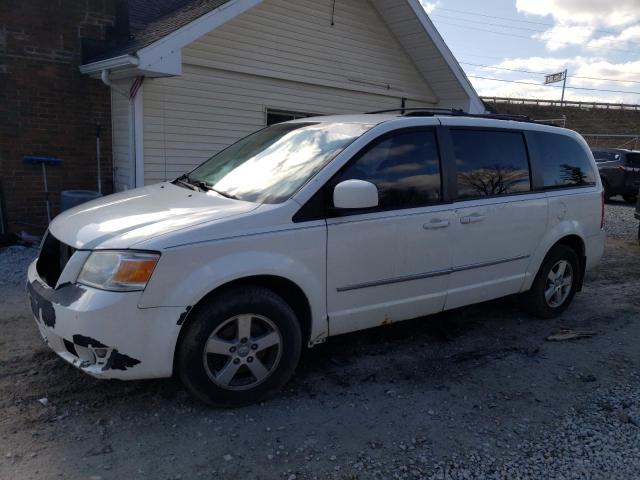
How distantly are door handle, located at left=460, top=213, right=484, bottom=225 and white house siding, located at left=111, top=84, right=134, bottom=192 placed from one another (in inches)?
210

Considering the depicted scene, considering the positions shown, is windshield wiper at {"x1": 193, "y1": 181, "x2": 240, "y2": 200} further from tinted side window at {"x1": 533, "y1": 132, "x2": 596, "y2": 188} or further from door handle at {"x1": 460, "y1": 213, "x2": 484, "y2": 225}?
tinted side window at {"x1": 533, "y1": 132, "x2": 596, "y2": 188}

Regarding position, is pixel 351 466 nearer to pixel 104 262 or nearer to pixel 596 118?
pixel 104 262

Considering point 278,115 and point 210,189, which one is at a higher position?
point 278,115

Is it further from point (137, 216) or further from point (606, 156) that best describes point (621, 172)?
point (137, 216)

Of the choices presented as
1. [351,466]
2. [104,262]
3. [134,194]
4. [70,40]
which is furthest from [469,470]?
[70,40]

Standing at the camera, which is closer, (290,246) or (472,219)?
(290,246)

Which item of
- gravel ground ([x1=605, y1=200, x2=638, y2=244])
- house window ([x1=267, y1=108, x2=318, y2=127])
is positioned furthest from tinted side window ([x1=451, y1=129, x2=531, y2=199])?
gravel ground ([x1=605, y1=200, x2=638, y2=244])

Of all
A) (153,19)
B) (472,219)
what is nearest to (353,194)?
(472,219)

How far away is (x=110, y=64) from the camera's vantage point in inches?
267

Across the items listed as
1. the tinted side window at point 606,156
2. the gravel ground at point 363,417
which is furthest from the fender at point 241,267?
the tinted side window at point 606,156

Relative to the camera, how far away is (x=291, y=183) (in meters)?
3.48

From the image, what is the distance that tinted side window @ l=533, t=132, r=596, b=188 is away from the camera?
4871 millimetres

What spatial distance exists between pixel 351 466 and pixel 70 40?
7298 mm

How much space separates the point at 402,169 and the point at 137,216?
190 cm
